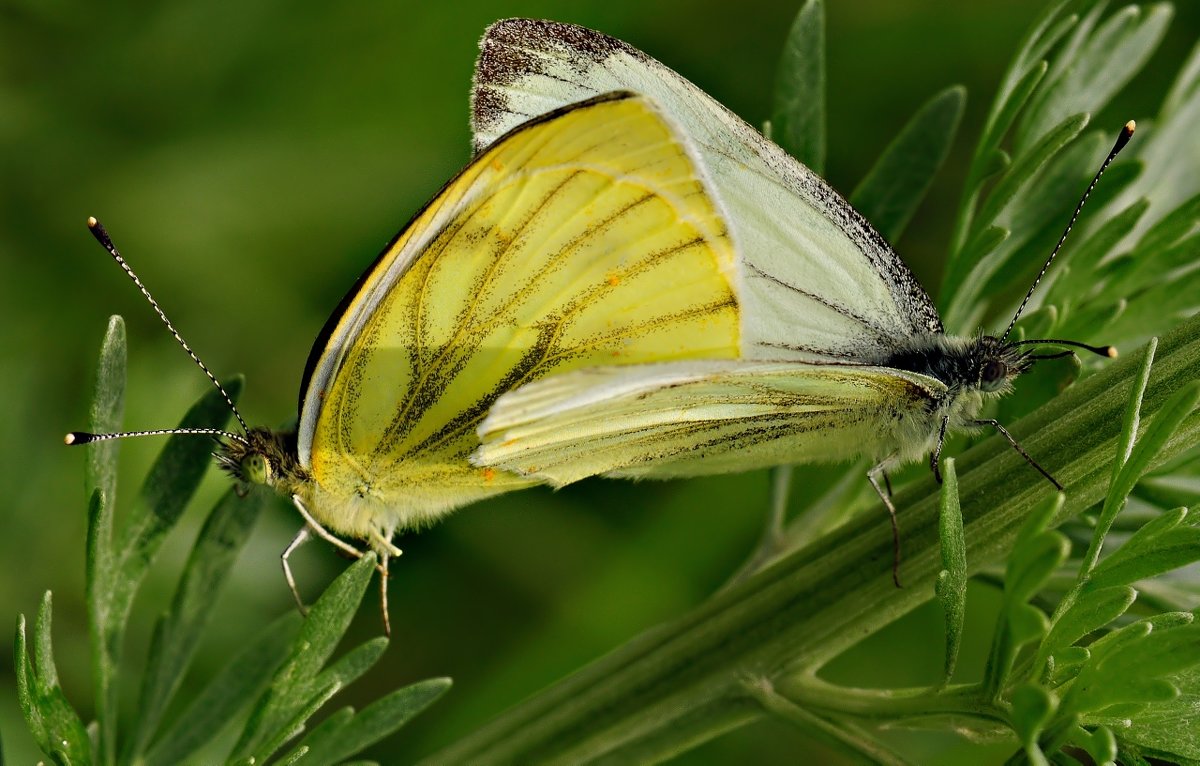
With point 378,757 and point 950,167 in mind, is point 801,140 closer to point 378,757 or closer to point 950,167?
point 950,167

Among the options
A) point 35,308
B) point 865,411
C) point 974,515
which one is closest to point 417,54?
point 35,308

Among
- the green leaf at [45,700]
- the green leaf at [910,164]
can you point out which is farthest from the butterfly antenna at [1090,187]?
the green leaf at [45,700]

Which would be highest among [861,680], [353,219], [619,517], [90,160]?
[90,160]

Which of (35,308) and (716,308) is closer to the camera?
(716,308)

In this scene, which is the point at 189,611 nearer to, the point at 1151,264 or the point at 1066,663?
the point at 1066,663

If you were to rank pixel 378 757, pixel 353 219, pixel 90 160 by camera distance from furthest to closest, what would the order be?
pixel 353 219 < pixel 90 160 < pixel 378 757

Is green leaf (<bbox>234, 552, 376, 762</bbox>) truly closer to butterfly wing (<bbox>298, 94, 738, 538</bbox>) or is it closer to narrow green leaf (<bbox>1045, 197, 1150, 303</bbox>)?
butterfly wing (<bbox>298, 94, 738, 538</bbox>)

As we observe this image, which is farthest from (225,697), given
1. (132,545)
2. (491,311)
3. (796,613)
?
(796,613)

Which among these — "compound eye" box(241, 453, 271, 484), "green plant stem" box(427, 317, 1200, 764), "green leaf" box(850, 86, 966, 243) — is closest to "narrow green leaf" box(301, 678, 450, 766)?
"green plant stem" box(427, 317, 1200, 764)
